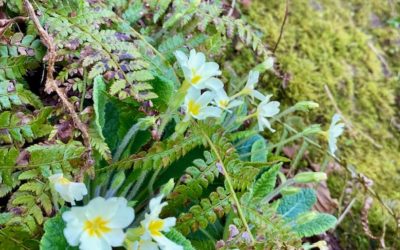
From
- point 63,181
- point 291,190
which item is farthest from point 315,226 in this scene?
point 63,181

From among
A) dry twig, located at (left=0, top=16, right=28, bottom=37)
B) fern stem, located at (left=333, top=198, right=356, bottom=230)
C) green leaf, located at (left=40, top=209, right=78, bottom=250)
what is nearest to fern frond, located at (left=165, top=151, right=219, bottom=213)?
green leaf, located at (left=40, top=209, right=78, bottom=250)

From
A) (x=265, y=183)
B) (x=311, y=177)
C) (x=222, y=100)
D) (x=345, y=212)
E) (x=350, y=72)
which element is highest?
(x=222, y=100)

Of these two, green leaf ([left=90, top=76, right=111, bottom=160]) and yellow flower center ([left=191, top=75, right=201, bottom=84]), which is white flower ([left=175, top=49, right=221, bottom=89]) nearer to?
yellow flower center ([left=191, top=75, right=201, bottom=84])

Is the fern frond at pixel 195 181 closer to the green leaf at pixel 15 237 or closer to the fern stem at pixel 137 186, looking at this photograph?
the fern stem at pixel 137 186

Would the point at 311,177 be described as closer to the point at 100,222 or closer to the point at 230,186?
the point at 230,186

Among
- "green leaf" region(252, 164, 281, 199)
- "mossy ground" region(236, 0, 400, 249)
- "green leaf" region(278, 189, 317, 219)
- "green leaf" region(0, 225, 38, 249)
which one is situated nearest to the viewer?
"green leaf" region(0, 225, 38, 249)

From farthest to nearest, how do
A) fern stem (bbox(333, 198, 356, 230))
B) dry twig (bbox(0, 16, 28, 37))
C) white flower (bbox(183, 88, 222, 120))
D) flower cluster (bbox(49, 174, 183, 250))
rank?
fern stem (bbox(333, 198, 356, 230)) < dry twig (bbox(0, 16, 28, 37)) < white flower (bbox(183, 88, 222, 120)) < flower cluster (bbox(49, 174, 183, 250))

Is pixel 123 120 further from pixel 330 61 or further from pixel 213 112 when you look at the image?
pixel 330 61

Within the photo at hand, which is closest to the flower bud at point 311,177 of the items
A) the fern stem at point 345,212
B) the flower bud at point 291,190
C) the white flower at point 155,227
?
the flower bud at point 291,190
